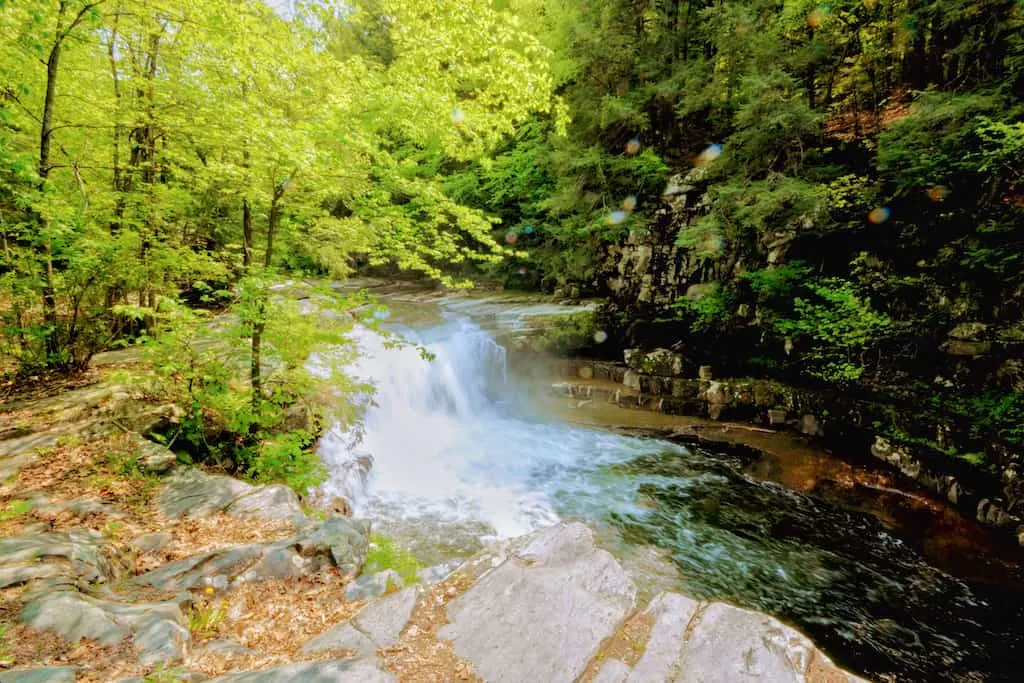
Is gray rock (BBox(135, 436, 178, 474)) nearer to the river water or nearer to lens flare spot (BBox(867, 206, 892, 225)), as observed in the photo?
the river water

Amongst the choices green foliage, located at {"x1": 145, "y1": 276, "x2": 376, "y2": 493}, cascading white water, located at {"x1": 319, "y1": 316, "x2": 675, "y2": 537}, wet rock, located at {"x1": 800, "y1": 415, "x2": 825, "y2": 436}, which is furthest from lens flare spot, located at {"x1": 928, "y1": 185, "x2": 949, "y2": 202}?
green foliage, located at {"x1": 145, "y1": 276, "x2": 376, "y2": 493}

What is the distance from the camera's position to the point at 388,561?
494cm

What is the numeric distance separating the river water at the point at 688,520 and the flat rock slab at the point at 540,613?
8.13ft

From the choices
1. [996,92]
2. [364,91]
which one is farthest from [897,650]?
[364,91]

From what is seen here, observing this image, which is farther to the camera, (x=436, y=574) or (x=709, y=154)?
(x=709, y=154)

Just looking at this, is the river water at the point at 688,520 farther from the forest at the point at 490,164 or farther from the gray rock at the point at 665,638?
the gray rock at the point at 665,638

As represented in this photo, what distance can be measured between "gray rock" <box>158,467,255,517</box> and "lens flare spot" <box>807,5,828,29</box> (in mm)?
14787

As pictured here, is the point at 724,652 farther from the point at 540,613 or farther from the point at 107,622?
the point at 107,622

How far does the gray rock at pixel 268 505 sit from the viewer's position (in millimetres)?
4742

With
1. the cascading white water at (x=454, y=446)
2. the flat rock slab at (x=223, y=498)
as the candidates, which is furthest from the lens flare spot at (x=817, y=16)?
the flat rock slab at (x=223, y=498)

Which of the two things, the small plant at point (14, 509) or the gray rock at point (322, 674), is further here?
the small plant at point (14, 509)

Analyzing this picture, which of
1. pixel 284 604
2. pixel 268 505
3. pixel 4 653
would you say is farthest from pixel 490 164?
pixel 4 653

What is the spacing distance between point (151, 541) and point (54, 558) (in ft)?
2.46

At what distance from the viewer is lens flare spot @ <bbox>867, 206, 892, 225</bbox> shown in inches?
354
